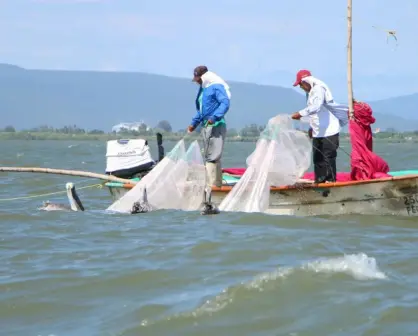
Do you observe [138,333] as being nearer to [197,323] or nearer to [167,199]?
[197,323]

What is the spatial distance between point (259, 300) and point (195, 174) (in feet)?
17.7

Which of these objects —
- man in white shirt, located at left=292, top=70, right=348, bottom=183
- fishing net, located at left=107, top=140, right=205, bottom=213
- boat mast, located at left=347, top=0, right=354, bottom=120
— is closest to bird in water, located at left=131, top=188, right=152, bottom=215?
fishing net, located at left=107, top=140, right=205, bottom=213

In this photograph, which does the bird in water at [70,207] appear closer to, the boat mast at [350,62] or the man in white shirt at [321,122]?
the man in white shirt at [321,122]

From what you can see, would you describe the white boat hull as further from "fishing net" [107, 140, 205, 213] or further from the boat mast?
the boat mast

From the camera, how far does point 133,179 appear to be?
13914 mm

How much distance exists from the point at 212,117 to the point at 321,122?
4.69 feet

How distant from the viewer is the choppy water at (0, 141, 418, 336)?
6.84 metres

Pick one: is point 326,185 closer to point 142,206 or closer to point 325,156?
point 325,156

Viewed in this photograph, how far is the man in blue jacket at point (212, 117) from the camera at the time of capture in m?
12.4

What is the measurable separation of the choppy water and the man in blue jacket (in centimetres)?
101

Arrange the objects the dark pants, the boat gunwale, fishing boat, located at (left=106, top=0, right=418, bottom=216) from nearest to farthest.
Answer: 1. the boat gunwale
2. fishing boat, located at (left=106, top=0, right=418, bottom=216)
3. the dark pants

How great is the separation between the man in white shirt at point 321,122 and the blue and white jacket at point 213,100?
96 cm

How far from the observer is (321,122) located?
1209cm

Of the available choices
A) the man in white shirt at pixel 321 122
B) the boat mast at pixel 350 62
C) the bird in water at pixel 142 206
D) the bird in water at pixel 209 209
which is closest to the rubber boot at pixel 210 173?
the bird in water at pixel 209 209
